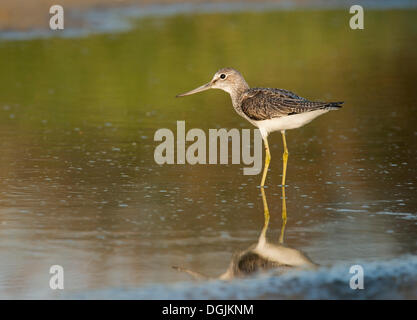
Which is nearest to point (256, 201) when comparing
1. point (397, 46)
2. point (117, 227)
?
point (117, 227)

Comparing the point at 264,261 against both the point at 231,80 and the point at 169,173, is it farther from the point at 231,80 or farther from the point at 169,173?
the point at 231,80

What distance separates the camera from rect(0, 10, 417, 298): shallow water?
810 centimetres

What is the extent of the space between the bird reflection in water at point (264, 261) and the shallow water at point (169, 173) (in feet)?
0.37

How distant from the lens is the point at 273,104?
431 inches

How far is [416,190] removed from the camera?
34.1 feet

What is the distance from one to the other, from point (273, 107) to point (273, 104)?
49 mm

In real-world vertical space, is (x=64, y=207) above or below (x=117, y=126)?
below

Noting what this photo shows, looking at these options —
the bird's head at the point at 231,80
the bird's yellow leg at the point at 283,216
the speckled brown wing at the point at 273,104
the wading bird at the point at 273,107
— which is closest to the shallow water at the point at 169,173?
the bird's yellow leg at the point at 283,216

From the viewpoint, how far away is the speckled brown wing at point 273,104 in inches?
421

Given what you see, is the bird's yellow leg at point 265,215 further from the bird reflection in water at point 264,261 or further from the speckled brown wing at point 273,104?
the speckled brown wing at point 273,104

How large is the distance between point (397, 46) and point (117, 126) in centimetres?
1326

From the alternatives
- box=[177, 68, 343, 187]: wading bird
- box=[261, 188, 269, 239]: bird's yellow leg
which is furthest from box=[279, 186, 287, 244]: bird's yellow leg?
box=[177, 68, 343, 187]: wading bird

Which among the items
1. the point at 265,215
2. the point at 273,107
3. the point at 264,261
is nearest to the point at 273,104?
the point at 273,107

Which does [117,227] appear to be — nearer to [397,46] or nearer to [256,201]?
[256,201]
